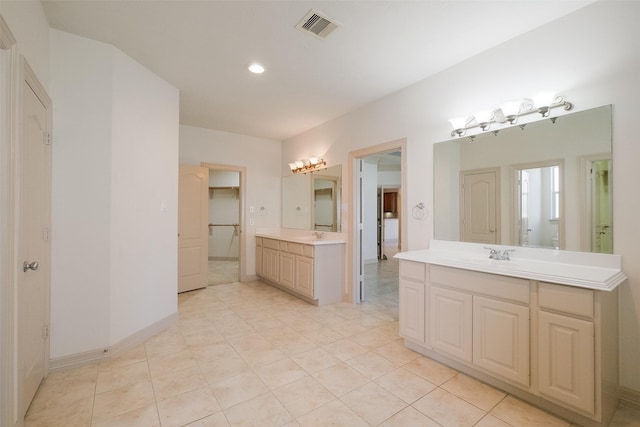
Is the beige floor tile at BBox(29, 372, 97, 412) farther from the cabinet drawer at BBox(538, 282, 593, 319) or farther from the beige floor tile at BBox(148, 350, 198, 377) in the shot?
the cabinet drawer at BBox(538, 282, 593, 319)

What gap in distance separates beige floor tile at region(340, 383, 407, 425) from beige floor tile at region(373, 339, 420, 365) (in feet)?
1.43

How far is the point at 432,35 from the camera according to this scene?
218 cm

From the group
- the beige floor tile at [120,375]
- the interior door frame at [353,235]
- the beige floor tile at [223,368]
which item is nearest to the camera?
the beige floor tile at [120,375]

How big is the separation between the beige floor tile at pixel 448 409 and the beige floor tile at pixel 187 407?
130 centimetres

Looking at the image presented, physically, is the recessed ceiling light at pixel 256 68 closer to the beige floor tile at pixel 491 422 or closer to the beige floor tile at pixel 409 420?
the beige floor tile at pixel 409 420

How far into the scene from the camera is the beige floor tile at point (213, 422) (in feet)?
5.14

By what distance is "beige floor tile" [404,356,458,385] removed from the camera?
80.2 inches

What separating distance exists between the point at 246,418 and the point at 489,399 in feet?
5.12

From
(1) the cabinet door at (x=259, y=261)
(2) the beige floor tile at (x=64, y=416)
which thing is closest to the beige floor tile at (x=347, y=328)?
(2) the beige floor tile at (x=64, y=416)

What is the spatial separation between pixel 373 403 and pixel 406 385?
33cm

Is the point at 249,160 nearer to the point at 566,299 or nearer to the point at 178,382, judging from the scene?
the point at 178,382

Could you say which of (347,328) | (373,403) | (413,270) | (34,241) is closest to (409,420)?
(373,403)

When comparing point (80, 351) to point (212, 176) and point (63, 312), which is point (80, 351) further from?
point (212, 176)

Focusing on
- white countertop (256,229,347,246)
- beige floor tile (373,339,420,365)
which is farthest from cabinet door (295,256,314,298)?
beige floor tile (373,339,420,365)
